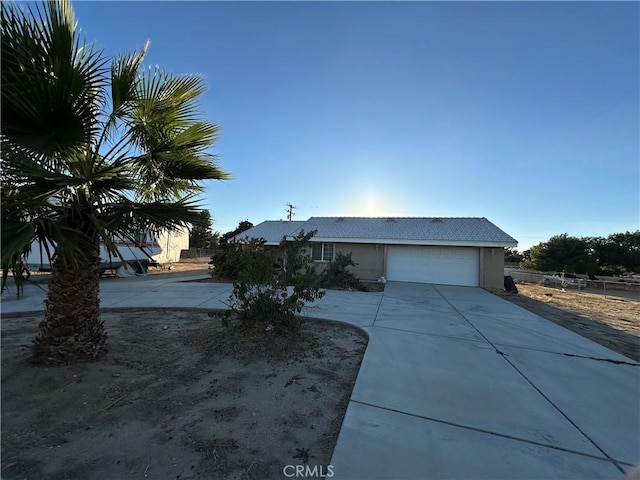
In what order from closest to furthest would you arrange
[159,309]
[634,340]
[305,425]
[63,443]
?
[63,443]
[305,425]
[634,340]
[159,309]

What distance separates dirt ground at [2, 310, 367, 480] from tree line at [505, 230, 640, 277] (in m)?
35.1

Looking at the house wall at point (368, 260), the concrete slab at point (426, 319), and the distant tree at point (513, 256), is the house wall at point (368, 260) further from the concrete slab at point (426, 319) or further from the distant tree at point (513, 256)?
the distant tree at point (513, 256)

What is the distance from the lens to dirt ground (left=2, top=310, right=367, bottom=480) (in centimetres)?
230

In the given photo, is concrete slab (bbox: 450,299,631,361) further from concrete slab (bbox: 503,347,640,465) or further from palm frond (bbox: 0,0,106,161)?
palm frond (bbox: 0,0,106,161)

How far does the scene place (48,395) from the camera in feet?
10.8

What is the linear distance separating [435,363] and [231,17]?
887 centimetres

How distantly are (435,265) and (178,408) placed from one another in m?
15.6

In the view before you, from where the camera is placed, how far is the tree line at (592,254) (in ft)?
96.0

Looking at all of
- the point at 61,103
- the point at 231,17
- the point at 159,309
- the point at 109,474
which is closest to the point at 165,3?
the point at 231,17

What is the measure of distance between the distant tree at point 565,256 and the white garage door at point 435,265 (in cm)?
2131

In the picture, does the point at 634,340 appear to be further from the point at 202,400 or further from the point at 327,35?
the point at 327,35

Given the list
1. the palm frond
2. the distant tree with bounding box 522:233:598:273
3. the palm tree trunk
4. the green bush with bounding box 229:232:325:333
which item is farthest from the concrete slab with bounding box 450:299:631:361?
the distant tree with bounding box 522:233:598:273

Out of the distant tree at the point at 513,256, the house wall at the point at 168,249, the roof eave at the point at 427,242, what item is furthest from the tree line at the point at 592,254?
the house wall at the point at 168,249

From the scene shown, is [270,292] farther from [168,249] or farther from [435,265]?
[168,249]
